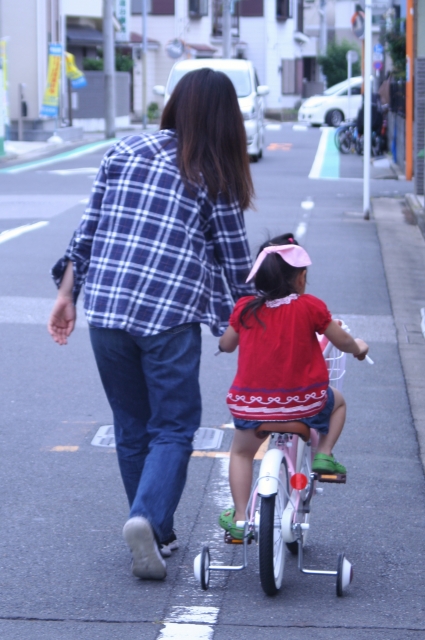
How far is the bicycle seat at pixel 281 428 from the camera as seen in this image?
3.77 metres

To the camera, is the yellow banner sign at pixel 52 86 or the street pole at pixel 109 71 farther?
the street pole at pixel 109 71

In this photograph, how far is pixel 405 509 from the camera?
480 centimetres

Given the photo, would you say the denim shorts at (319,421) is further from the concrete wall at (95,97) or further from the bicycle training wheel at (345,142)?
the concrete wall at (95,97)

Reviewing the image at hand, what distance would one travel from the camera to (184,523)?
4586 mm

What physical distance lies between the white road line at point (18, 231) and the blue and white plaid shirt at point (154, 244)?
9354mm

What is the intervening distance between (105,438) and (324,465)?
82.8 inches

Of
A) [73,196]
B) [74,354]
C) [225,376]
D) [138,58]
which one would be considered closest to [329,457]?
[225,376]

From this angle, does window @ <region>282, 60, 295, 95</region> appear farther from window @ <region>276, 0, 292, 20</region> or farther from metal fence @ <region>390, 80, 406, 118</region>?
metal fence @ <region>390, 80, 406, 118</region>

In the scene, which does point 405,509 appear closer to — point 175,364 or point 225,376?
point 175,364

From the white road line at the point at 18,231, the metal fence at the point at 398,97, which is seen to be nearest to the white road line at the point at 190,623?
the white road line at the point at 18,231

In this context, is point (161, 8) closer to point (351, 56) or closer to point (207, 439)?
point (351, 56)

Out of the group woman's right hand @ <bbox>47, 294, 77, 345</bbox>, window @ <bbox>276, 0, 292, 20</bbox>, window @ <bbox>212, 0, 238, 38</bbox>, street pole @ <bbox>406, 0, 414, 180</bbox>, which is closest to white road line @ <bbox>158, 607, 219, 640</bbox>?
woman's right hand @ <bbox>47, 294, 77, 345</bbox>

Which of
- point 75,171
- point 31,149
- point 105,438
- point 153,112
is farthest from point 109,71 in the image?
point 105,438

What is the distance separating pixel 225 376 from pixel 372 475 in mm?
2161
